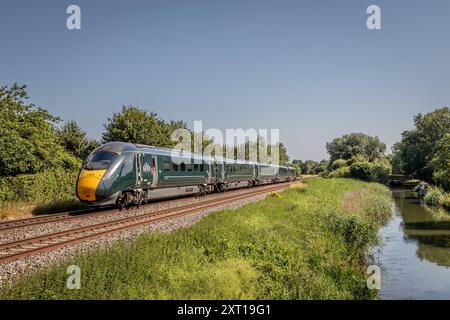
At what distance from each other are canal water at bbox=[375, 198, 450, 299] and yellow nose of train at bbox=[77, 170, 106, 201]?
1228cm

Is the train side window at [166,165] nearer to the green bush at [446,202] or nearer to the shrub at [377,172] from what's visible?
the green bush at [446,202]

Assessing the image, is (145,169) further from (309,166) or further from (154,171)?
(309,166)

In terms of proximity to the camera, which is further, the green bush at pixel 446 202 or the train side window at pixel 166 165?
the green bush at pixel 446 202

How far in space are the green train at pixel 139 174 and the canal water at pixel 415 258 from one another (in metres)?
12.1

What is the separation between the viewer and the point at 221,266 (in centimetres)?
1002

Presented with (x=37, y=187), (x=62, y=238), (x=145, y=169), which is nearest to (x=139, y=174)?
(x=145, y=169)

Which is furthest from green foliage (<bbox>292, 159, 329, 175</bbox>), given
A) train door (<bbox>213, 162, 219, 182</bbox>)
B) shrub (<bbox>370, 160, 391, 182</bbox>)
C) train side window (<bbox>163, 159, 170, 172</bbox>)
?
train side window (<bbox>163, 159, 170, 172</bbox>)

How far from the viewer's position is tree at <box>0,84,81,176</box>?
23.9 metres

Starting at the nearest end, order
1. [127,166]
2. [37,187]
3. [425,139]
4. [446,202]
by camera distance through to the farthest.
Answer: [127,166] < [37,187] < [446,202] < [425,139]

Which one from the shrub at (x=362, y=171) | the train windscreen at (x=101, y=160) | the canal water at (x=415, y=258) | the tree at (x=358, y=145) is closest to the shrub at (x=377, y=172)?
the shrub at (x=362, y=171)

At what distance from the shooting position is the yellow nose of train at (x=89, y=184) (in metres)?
18.3

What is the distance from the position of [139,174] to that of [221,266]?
12.1 meters

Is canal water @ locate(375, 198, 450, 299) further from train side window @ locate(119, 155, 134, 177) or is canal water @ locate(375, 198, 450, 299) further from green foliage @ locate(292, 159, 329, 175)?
green foliage @ locate(292, 159, 329, 175)

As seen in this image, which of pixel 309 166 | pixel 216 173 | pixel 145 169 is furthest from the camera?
pixel 309 166
